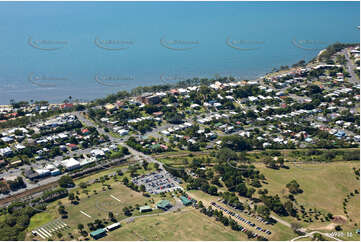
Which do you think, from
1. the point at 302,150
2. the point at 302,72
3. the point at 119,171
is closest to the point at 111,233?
the point at 119,171

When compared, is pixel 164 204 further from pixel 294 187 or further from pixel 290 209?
pixel 294 187

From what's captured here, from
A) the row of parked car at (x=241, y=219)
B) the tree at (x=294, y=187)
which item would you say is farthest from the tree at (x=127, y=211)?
the tree at (x=294, y=187)

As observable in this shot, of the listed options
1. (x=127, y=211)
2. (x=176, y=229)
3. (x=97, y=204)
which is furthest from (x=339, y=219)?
(x=97, y=204)

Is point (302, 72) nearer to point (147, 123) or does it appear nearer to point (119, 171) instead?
point (147, 123)

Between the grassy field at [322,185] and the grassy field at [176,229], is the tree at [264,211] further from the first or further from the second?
the grassy field at [176,229]

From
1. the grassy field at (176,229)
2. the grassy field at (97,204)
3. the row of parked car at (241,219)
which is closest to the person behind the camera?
the grassy field at (176,229)

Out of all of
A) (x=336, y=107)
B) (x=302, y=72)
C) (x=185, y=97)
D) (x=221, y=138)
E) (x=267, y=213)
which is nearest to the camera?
(x=267, y=213)

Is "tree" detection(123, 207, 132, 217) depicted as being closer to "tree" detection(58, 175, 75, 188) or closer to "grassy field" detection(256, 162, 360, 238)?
"tree" detection(58, 175, 75, 188)

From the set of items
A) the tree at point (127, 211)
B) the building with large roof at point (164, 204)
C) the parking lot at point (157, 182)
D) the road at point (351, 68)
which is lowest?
the tree at point (127, 211)
